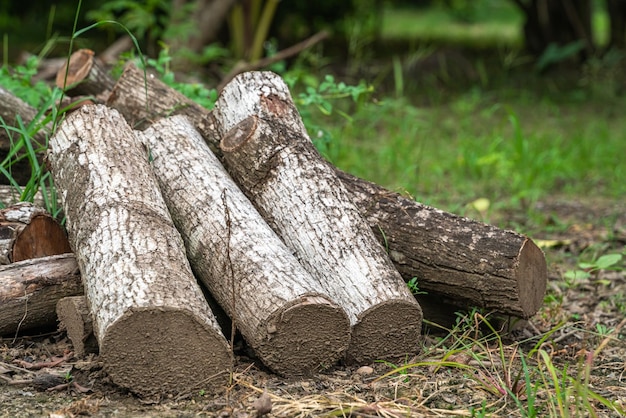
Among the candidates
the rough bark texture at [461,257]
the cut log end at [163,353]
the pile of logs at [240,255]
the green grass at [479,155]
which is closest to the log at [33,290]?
the pile of logs at [240,255]

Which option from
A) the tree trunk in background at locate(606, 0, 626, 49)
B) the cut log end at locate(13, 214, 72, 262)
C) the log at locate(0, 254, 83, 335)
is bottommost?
the log at locate(0, 254, 83, 335)

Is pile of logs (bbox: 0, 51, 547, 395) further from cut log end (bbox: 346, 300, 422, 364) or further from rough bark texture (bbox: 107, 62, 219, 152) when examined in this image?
rough bark texture (bbox: 107, 62, 219, 152)

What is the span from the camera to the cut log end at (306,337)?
8.50ft

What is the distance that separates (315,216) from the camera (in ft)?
9.84

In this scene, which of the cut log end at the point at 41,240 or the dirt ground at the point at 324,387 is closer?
the dirt ground at the point at 324,387

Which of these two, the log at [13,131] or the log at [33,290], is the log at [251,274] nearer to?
the log at [33,290]

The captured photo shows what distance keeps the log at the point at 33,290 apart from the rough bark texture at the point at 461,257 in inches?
43.9

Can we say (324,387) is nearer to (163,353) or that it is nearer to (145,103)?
(163,353)

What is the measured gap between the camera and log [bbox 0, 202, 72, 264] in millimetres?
3129

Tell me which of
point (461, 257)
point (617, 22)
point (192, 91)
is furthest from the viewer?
point (617, 22)

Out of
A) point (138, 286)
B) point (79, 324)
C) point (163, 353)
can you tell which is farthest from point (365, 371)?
point (79, 324)

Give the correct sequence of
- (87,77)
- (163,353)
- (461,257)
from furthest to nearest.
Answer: (87,77) < (461,257) < (163,353)

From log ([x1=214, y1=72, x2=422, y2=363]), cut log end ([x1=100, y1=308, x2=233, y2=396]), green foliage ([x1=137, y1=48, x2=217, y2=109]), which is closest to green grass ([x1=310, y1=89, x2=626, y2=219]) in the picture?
green foliage ([x1=137, y1=48, x2=217, y2=109])

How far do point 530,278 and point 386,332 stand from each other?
0.61m
